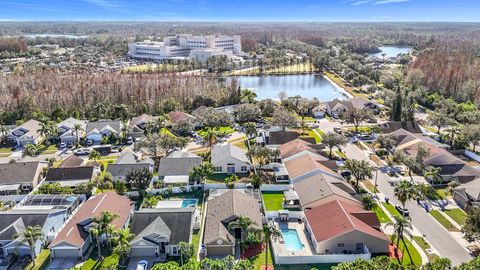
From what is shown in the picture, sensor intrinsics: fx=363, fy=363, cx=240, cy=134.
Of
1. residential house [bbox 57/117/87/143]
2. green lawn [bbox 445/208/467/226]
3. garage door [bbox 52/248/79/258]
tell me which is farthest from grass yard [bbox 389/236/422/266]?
residential house [bbox 57/117/87/143]

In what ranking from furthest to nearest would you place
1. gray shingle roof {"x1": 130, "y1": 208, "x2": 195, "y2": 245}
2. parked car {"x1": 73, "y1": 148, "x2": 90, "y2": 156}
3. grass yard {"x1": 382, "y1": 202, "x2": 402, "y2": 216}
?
parked car {"x1": 73, "y1": 148, "x2": 90, "y2": 156} → grass yard {"x1": 382, "y1": 202, "x2": 402, "y2": 216} → gray shingle roof {"x1": 130, "y1": 208, "x2": 195, "y2": 245}

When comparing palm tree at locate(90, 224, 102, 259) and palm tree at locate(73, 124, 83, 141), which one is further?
palm tree at locate(73, 124, 83, 141)

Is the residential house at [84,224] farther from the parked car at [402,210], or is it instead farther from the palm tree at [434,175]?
the palm tree at [434,175]

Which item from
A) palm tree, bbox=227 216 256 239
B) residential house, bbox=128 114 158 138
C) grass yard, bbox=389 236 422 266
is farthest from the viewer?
residential house, bbox=128 114 158 138

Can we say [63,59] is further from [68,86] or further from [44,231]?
[44,231]

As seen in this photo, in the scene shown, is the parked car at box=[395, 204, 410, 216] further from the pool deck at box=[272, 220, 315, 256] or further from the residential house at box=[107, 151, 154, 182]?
the residential house at box=[107, 151, 154, 182]

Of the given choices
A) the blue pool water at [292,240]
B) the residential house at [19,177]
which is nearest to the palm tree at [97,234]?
the blue pool water at [292,240]

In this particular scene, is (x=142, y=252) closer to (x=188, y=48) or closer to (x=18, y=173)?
(x=18, y=173)

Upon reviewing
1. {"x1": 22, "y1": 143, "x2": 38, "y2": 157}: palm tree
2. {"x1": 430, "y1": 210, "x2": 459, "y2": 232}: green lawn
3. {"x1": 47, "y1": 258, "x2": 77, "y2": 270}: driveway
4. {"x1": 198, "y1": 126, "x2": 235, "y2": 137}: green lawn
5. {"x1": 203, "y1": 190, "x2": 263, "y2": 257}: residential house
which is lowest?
{"x1": 430, "y1": 210, "x2": 459, "y2": 232}: green lawn
